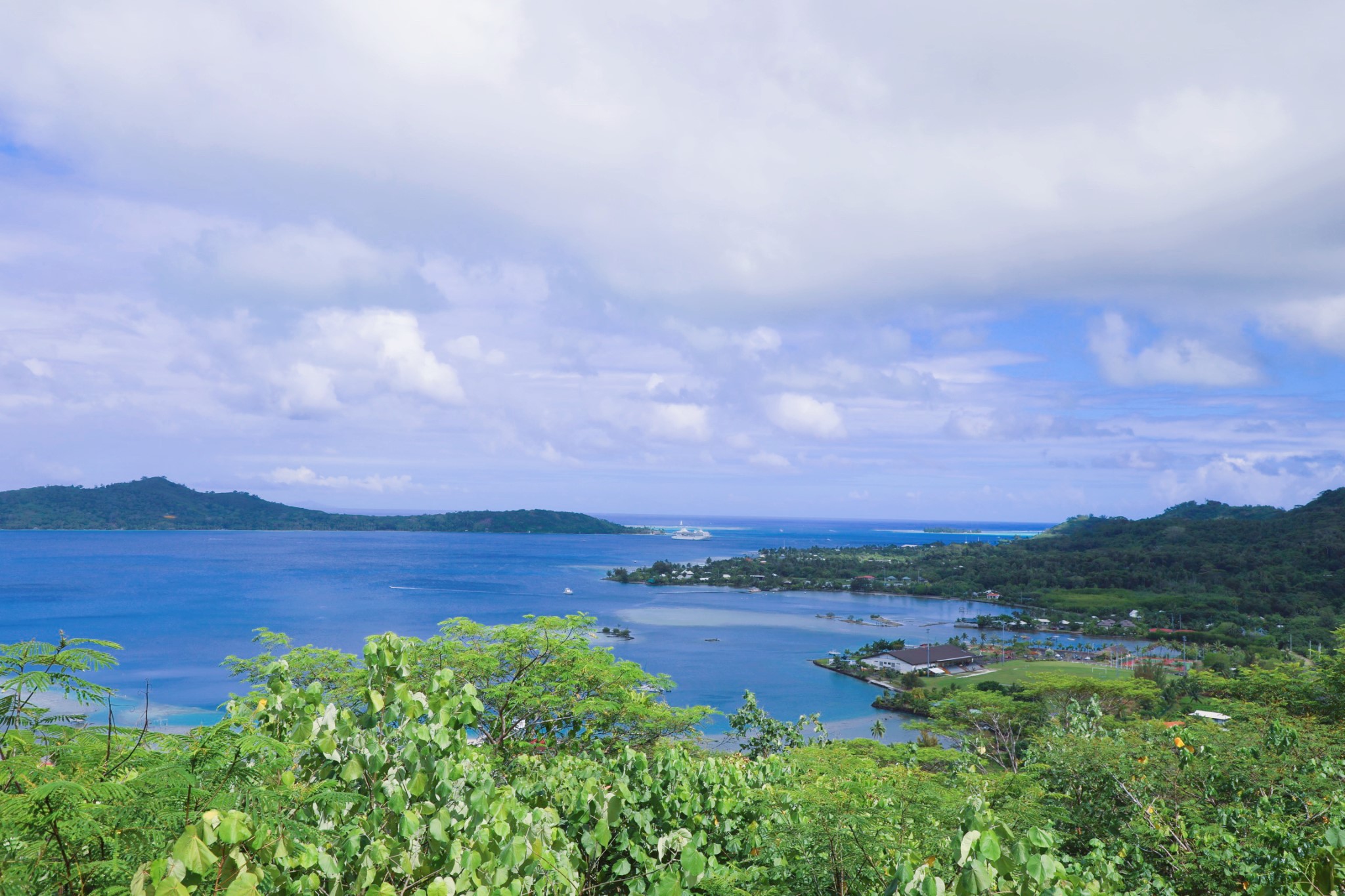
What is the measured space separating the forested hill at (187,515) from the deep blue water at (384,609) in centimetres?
1195

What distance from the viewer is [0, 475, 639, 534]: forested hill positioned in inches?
4825

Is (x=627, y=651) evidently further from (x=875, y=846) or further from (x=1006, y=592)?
(x=1006, y=592)

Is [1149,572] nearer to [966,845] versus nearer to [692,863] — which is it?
[692,863]

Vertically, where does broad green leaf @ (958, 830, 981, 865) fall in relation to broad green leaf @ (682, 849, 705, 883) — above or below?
above

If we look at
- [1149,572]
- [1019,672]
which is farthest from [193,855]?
[1149,572]

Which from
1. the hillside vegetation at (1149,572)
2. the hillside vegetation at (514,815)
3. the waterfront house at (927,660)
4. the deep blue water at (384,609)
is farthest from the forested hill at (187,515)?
the hillside vegetation at (514,815)

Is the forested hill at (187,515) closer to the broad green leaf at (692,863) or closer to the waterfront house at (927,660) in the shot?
the waterfront house at (927,660)

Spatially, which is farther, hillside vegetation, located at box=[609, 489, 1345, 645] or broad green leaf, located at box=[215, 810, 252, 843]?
hillside vegetation, located at box=[609, 489, 1345, 645]

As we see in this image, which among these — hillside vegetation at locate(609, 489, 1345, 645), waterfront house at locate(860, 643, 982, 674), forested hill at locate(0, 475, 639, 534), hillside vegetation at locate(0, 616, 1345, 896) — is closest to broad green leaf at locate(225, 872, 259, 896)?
hillside vegetation at locate(0, 616, 1345, 896)

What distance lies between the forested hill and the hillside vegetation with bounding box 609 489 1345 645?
75.6 m

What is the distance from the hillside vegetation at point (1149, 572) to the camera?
57875mm

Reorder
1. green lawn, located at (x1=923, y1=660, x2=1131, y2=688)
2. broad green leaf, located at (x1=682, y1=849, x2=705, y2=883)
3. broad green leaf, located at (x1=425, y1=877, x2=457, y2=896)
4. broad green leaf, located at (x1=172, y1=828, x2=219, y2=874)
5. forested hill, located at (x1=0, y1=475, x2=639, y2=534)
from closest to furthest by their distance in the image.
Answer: broad green leaf, located at (x1=172, y1=828, x2=219, y2=874) < broad green leaf, located at (x1=425, y1=877, x2=457, y2=896) < broad green leaf, located at (x1=682, y1=849, x2=705, y2=883) < green lawn, located at (x1=923, y1=660, x2=1131, y2=688) < forested hill, located at (x1=0, y1=475, x2=639, y2=534)

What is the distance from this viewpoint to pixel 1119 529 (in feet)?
339

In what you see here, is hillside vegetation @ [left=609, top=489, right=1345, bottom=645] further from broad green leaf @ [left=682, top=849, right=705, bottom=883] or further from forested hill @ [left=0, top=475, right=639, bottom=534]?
forested hill @ [left=0, top=475, right=639, bottom=534]
